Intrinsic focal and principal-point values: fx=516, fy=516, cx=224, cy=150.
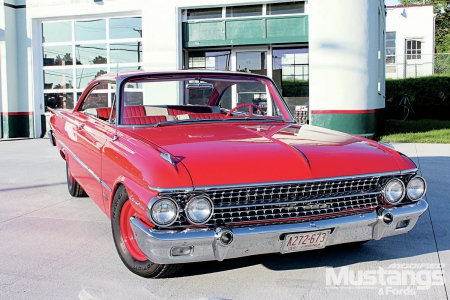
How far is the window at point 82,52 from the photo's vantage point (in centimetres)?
1312

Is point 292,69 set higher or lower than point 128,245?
higher

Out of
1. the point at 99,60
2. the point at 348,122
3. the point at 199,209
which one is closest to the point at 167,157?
the point at 199,209

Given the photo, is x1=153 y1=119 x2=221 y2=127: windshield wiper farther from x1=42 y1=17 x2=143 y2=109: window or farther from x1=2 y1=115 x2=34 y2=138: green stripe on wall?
x1=2 y1=115 x2=34 y2=138: green stripe on wall

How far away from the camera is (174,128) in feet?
13.8

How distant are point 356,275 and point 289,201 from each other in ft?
2.87

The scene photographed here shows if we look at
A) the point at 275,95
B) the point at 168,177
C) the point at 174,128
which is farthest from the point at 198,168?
the point at 275,95

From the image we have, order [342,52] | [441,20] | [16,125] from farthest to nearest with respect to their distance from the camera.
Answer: [441,20], [16,125], [342,52]

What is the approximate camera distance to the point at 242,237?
3.03 metres

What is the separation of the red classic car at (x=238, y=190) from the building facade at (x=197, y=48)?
7.25 m

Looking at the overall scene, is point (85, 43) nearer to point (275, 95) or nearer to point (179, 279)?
point (275, 95)

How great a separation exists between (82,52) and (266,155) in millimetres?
11458

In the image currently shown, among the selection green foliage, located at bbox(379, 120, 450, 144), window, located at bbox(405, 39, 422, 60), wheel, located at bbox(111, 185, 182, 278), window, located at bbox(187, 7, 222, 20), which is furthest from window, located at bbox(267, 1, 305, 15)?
window, located at bbox(405, 39, 422, 60)

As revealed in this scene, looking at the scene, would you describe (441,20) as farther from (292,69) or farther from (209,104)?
(209,104)

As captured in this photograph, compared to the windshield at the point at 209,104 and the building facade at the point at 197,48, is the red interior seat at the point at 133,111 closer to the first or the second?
the windshield at the point at 209,104
